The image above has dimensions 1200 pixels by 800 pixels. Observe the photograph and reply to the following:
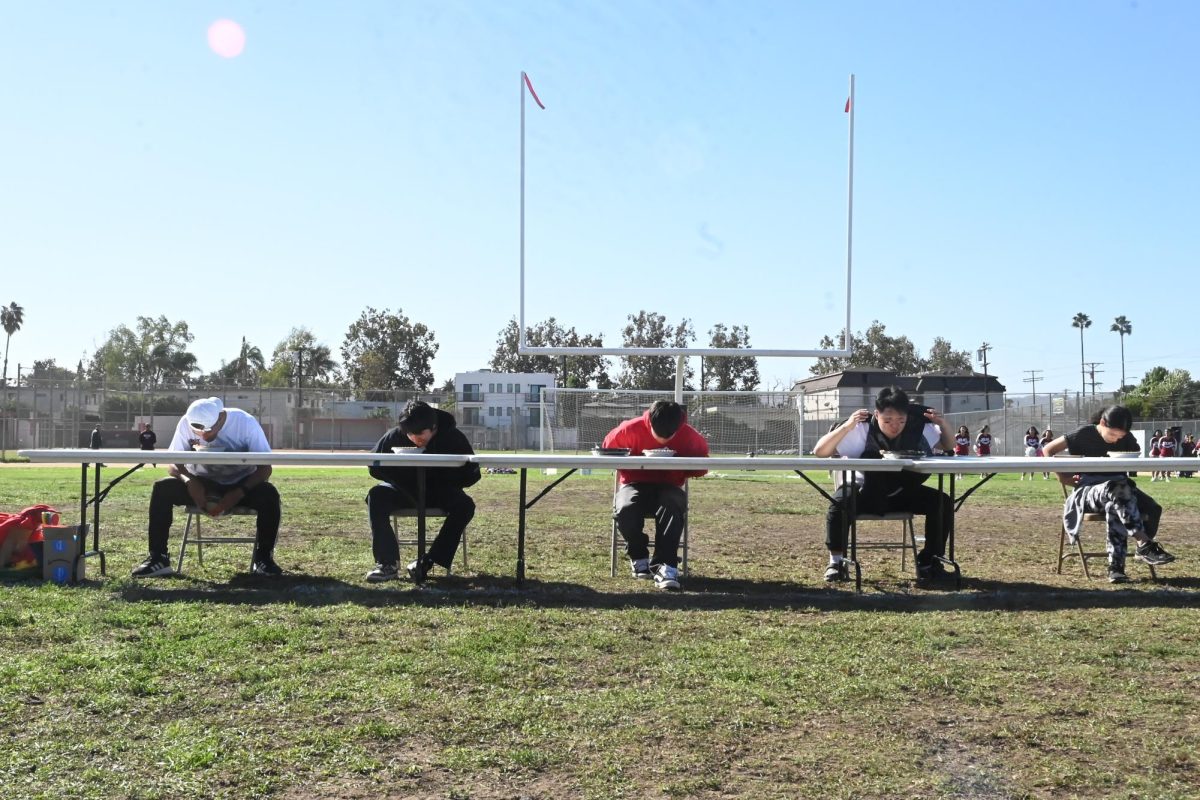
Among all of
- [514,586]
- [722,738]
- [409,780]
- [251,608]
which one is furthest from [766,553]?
[409,780]

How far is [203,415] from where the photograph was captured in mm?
6535

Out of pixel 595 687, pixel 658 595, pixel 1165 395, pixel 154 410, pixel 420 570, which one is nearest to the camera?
pixel 595 687

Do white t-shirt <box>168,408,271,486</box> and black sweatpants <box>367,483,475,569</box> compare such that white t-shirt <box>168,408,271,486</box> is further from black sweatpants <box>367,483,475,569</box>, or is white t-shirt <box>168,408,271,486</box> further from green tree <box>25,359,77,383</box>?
green tree <box>25,359,77,383</box>

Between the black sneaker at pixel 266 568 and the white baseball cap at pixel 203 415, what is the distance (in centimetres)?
90

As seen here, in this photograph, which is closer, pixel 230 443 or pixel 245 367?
pixel 230 443

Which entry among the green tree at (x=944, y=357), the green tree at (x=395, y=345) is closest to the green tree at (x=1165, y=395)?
the green tree at (x=944, y=357)

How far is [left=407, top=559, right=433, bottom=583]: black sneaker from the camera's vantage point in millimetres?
6242

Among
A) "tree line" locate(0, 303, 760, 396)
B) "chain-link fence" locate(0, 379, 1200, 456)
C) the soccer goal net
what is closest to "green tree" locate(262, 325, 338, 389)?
"tree line" locate(0, 303, 760, 396)

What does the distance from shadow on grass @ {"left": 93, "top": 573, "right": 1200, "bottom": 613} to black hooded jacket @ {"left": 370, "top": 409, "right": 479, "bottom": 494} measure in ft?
2.04

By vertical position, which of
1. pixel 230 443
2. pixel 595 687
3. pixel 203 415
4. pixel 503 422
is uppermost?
pixel 503 422

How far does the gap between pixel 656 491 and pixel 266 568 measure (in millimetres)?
2516

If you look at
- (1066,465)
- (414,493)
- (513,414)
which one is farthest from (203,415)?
(513,414)

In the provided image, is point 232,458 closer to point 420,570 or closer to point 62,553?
point 62,553

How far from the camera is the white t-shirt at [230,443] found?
6.59 m
